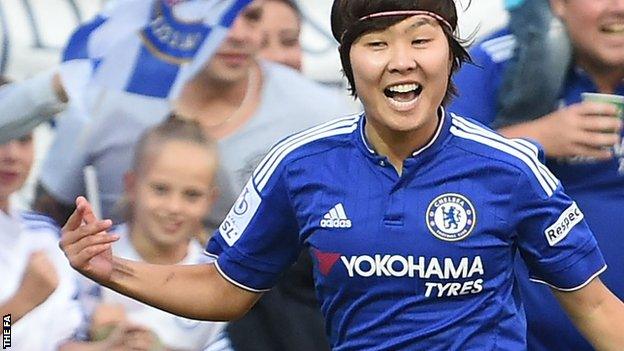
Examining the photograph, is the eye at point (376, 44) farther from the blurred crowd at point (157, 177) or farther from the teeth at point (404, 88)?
the blurred crowd at point (157, 177)

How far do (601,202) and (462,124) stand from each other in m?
0.98

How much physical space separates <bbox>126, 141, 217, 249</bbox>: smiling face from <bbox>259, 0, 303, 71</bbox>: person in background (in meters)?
0.36

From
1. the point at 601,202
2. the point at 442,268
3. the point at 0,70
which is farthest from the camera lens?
the point at 0,70

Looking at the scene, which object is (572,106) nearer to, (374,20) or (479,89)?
(479,89)

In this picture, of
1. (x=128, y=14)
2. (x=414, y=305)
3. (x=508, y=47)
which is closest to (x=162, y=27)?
(x=128, y=14)

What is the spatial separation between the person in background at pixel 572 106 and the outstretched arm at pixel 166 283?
887mm

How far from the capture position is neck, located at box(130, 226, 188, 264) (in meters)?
4.34

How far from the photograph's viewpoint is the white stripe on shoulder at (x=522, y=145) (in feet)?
9.39

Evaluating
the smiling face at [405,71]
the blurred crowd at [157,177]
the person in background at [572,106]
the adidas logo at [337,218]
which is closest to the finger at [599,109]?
the person in background at [572,106]

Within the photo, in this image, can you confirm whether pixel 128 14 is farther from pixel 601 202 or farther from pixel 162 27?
pixel 601 202

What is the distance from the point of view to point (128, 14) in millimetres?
4297

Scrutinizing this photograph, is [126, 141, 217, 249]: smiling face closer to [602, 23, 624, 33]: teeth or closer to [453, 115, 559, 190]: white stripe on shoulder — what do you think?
[602, 23, 624, 33]: teeth

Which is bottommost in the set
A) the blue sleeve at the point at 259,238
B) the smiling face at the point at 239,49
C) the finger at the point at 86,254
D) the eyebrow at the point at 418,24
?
the smiling face at the point at 239,49

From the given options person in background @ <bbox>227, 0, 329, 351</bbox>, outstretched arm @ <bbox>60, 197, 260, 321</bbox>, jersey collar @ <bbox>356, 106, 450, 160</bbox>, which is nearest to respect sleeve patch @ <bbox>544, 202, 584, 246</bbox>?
jersey collar @ <bbox>356, 106, 450, 160</bbox>
